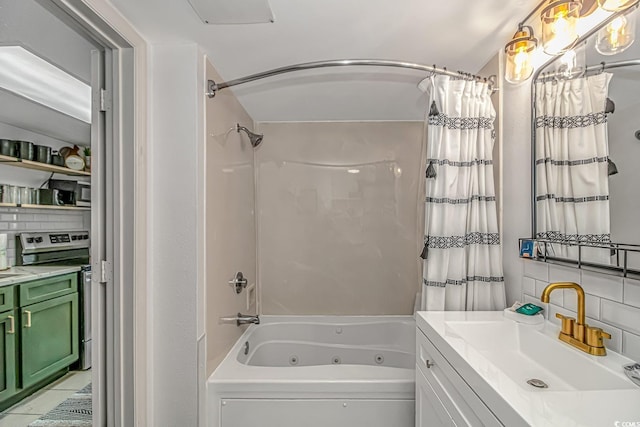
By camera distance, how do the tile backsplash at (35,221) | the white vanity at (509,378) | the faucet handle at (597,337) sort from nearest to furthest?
1. the white vanity at (509,378)
2. the faucet handle at (597,337)
3. the tile backsplash at (35,221)

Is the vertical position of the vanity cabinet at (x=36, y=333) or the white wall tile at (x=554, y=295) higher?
the white wall tile at (x=554, y=295)

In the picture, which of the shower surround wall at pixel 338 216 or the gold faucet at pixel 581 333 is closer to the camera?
the gold faucet at pixel 581 333

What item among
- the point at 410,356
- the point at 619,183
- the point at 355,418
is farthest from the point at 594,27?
the point at 410,356

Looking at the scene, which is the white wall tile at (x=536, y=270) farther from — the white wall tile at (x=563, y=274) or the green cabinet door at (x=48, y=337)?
the green cabinet door at (x=48, y=337)

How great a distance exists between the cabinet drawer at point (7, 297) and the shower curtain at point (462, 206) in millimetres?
2285

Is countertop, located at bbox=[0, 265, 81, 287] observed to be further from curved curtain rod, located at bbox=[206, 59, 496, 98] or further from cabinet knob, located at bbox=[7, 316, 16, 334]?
curved curtain rod, located at bbox=[206, 59, 496, 98]

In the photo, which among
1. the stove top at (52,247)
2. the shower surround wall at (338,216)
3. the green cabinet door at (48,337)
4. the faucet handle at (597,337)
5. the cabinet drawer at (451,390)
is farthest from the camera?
the shower surround wall at (338,216)

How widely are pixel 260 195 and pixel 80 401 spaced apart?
6.59 ft

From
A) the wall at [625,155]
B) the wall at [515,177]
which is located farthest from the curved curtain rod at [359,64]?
the wall at [625,155]

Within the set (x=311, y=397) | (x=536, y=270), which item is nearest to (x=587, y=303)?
(x=536, y=270)

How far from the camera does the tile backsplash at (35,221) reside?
5.89 ft

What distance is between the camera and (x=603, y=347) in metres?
1.10

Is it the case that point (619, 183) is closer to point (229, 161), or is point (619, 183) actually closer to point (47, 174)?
point (229, 161)

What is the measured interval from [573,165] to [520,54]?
0.52 m
